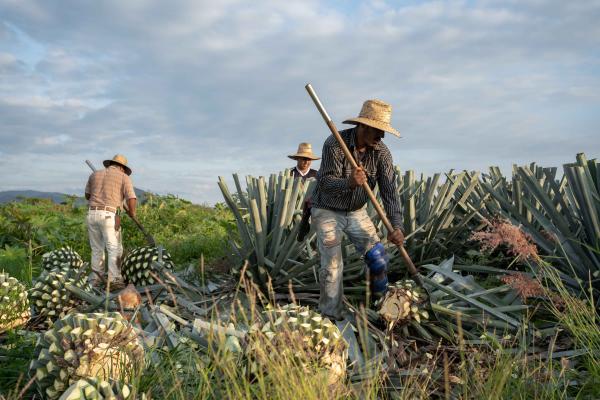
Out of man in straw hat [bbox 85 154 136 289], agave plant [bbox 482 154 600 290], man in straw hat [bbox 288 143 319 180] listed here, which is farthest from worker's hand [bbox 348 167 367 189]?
man in straw hat [bbox 288 143 319 180]

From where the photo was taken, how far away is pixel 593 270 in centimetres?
443

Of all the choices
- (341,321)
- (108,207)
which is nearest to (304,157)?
(108,207)

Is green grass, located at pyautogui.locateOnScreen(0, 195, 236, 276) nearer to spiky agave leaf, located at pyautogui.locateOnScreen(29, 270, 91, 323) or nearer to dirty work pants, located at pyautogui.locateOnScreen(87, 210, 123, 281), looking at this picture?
dirty work pants, located at pyautogui.locateOnScreen(87, 210, 123, 281)

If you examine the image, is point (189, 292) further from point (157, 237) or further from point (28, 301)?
point (157, 237)

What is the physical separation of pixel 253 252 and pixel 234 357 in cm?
213

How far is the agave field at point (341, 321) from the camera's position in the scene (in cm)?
296

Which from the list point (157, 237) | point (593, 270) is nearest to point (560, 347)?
point (593, 270)

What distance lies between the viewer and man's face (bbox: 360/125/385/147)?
4.49 m

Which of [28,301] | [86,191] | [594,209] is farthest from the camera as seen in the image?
[86,191]

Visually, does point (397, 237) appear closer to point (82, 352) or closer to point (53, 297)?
point (82, 352)

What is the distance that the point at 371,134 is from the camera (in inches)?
177

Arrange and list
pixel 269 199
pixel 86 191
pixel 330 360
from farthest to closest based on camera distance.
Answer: pixel 86 191 → pixel 269 199 → pixel 330 360

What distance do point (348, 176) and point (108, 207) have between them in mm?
4002

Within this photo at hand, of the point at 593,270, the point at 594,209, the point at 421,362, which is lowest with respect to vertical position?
the point at 421,362
